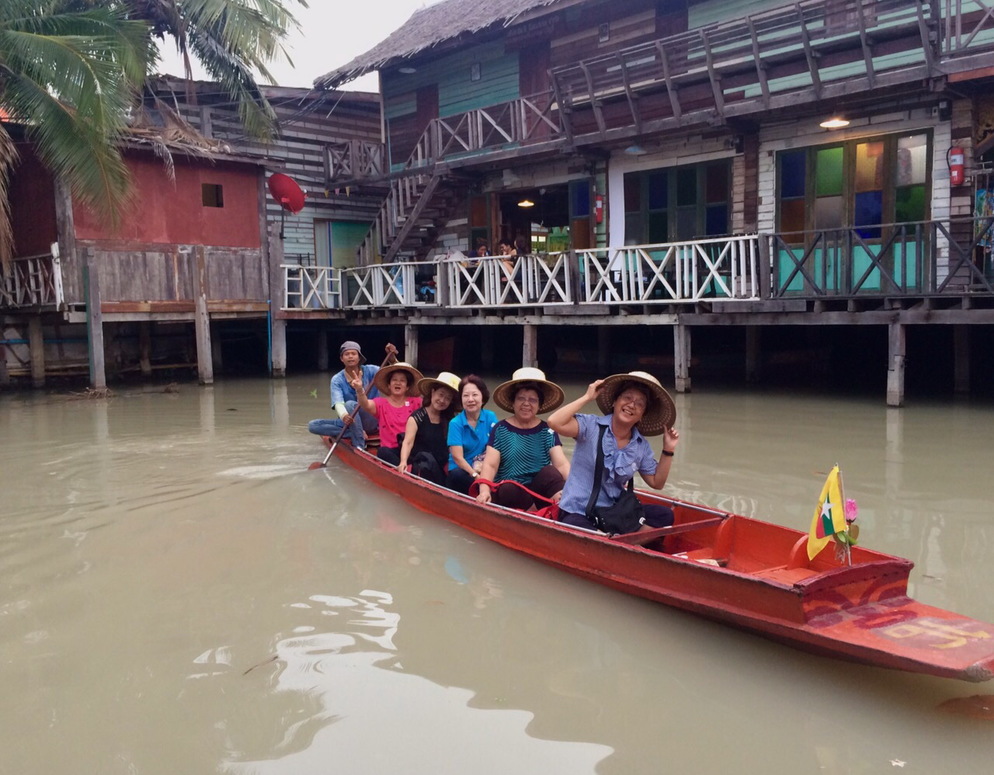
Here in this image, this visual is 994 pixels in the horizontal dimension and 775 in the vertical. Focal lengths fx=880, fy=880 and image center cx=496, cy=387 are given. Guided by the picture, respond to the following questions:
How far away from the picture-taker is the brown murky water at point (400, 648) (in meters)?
3.41

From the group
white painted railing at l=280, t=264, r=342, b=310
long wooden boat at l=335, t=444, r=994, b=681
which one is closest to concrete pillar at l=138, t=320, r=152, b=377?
white painted railing at l=280, t=264, r=342, b=310

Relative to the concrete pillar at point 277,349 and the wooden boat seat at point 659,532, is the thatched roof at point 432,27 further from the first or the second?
the wooden boat seat at point 659,532

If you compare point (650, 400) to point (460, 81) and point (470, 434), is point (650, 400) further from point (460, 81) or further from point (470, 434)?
point (460, 81)

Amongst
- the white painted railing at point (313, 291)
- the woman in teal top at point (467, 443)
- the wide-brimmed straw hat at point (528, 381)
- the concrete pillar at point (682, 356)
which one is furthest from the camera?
the white painted railing at point (313, 291)

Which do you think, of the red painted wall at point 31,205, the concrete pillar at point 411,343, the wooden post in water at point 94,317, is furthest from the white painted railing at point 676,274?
the red painted wall at point 31,205

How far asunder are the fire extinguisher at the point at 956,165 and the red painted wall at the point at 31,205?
14.0 meters

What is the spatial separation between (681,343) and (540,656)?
920 cm

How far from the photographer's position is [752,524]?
16.0 feet

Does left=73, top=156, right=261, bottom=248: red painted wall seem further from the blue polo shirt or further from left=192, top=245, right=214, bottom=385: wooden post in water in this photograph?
the blue polo shirt

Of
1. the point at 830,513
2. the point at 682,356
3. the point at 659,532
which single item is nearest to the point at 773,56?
the point at 682,356

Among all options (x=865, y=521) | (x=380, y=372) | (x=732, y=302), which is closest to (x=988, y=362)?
(x=732, y=302)

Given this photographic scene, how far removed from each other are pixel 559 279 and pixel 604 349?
243 centimetres

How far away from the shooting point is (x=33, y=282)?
15727 millimetres

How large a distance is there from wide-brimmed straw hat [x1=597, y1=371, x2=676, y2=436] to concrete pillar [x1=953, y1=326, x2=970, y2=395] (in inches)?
345
